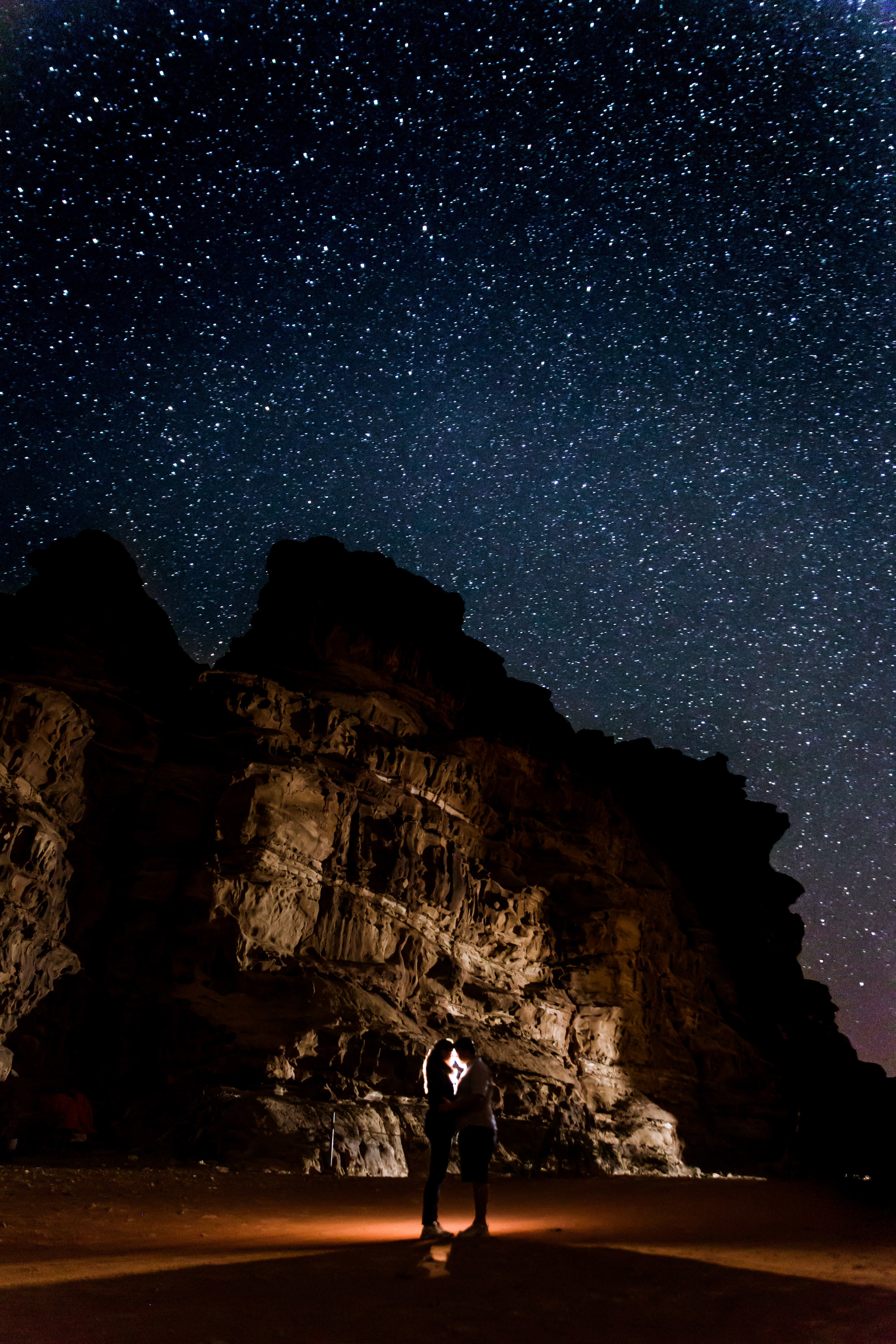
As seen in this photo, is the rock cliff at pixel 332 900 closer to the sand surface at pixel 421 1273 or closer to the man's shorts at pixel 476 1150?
the sand surface at pixel 421 1273

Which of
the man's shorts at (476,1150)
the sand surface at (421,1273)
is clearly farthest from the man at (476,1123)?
the sand surface at (421,1273)

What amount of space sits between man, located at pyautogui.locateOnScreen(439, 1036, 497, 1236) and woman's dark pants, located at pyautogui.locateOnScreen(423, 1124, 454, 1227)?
14 cm

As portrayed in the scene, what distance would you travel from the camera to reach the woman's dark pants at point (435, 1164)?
7570 mm

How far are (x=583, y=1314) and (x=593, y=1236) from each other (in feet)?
14.1

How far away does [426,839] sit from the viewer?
98.4 feet

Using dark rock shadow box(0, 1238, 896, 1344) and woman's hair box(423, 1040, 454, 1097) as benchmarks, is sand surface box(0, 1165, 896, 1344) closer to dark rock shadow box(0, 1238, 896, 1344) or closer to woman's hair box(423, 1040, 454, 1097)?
dark rock shadow box(0, 1238, 896, 1344)

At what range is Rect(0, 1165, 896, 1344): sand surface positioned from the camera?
3.87 metres

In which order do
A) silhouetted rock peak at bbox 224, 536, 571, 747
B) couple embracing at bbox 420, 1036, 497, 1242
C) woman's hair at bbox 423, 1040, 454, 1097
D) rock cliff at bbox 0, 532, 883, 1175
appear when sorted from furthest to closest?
silhouetted rock peak at bbox 224, 536, 571, 747 < rock cliff at bbox 0, 532, 883, 1175 < woman's hair at bbox 423, 1040, 454, 1097 < couple embracing at bbox 420, 1036, 497, 1242

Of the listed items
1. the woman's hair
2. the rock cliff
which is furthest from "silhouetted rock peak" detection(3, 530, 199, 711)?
the woman's hair

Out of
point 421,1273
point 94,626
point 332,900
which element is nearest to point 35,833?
point 332,900

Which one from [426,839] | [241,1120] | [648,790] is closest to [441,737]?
[426,839]

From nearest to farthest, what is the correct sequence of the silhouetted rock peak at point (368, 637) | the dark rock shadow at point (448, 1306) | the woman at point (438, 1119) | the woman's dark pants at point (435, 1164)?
1. the dark rock shadow at point (448, 1306)
2. the woman's dark pants at point (435, 1164)
3. the woman at point (438, 1119)
4. the silhouetted rock peak at point (368, 637)

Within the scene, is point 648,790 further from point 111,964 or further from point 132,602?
point 111,964

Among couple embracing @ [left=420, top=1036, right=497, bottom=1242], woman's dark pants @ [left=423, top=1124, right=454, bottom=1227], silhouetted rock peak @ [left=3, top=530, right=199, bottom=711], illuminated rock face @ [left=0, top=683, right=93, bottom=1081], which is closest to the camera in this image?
woman's dark pants @ [left=423, top=1124, right=454, bottom=1227]
